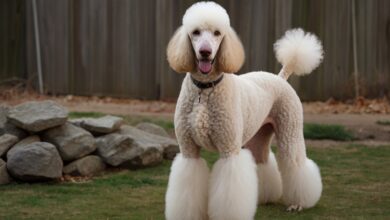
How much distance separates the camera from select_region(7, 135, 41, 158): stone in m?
A: 7.68

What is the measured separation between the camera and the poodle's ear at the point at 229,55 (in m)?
5.57

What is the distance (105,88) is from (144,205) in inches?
275

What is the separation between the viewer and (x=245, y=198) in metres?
5.72

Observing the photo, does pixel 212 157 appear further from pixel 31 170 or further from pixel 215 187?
pixel 215 187

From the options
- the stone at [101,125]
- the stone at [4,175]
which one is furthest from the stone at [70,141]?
the stone at [4,175]

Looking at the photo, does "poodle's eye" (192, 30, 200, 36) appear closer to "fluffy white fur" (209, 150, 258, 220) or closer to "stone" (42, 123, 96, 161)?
"fluffy white fur" (209, 150, 258, 220)

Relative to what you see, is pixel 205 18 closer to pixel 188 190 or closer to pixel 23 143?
pixel 188 190

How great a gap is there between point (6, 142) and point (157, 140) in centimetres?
169

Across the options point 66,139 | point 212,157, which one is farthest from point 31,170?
point 212,157

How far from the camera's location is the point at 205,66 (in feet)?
18.1

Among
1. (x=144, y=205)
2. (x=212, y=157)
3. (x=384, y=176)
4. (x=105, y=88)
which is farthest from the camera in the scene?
(x=105, y=88)

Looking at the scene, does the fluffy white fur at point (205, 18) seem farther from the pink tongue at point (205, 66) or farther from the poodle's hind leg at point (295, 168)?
the poodle's hind leg at point (295, 168)

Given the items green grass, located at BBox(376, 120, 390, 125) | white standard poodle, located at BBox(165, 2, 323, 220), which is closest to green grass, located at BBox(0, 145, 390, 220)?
white standard poodle, located at BBox(165, 2, 323, 220)

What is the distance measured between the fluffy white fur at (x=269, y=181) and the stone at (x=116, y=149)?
1756mm
